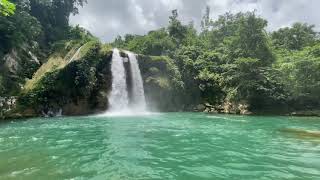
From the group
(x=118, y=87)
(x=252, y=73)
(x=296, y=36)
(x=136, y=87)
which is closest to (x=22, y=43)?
(x=118, y=87)

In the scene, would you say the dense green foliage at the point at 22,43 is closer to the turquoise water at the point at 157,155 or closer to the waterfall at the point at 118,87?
the waterfall at the point at 118,87

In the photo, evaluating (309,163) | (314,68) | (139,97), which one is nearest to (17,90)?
(139,97)

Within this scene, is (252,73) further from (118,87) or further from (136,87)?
(118,87)

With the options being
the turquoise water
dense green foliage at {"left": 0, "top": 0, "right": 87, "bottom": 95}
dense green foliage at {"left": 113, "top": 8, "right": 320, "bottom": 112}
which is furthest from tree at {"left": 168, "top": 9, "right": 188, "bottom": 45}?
the turquoise water

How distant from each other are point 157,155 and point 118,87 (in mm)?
21824

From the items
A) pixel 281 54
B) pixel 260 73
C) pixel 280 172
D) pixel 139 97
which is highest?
pixel 281 54

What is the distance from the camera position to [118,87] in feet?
104

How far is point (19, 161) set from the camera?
9359mm

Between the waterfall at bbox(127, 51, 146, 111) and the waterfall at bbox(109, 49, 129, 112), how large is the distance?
3.28 feet

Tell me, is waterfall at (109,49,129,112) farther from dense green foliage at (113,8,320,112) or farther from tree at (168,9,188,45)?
tree at (168,9,188,45)

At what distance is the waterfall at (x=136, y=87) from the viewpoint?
107 ft

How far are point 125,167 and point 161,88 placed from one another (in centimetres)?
2522

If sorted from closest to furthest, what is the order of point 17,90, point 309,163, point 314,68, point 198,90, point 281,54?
point 309,163 < point 17,90 < point 314,68 < point 198,90 < point 281,54

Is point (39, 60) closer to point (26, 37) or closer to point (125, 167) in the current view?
point (26, 37)
